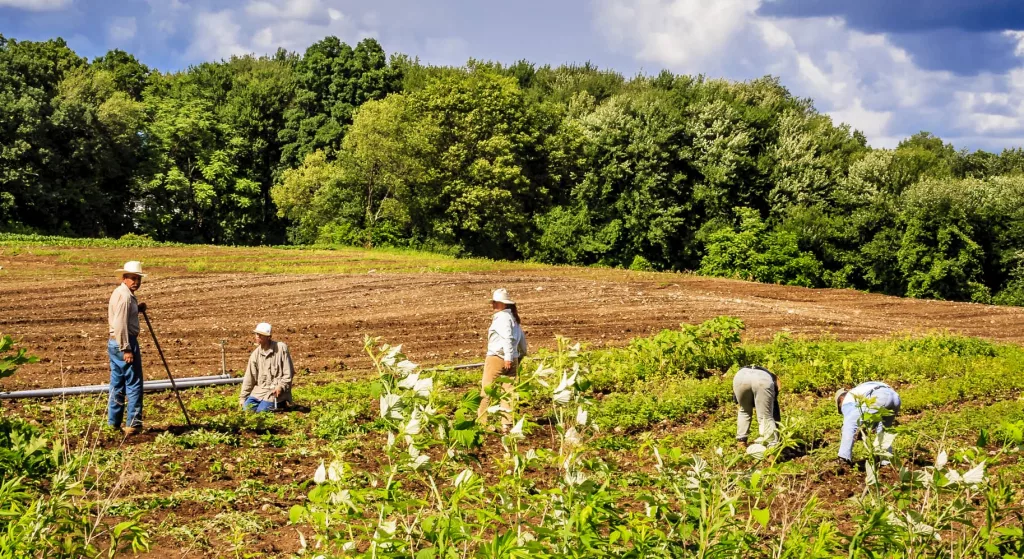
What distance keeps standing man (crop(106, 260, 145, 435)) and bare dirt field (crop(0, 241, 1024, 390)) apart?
355cm

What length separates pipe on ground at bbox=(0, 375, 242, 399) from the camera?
10.9m

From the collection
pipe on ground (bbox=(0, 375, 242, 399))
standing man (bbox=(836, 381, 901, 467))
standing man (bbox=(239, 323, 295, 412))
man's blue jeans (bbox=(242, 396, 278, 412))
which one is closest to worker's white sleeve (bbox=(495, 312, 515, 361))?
standing man (bbox=(239, 323, 295, 412))

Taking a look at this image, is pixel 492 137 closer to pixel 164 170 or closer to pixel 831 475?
pixel 164 170

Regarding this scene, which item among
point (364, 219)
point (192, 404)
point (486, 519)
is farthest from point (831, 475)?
point (364, 219)

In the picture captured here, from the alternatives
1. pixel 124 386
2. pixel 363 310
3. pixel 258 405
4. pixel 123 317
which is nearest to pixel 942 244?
pixel 363 310

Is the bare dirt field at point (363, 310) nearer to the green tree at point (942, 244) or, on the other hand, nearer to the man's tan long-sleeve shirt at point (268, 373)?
the man's tan long-sleeve shirt at point (268, 373)

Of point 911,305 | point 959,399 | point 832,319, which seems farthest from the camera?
point 911,305

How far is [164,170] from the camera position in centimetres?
4747

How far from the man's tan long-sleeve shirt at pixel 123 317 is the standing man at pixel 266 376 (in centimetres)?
189

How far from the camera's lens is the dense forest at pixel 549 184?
38.8 metres

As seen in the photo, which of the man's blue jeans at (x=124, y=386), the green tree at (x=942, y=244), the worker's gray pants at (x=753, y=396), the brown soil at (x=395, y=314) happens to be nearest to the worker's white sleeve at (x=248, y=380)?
the man's blue jeans at (x=124, y=386)

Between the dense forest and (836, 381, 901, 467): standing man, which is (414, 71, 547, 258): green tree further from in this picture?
(836, 381, 901, 467): standing man

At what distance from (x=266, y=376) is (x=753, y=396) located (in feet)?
20.0

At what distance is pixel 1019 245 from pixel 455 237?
86.3 ft
